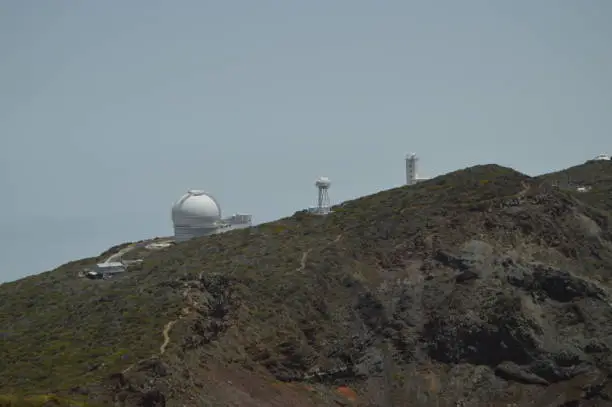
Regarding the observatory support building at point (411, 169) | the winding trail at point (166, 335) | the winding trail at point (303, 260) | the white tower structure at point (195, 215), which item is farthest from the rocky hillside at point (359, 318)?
the observatory support building at point (411, 169)

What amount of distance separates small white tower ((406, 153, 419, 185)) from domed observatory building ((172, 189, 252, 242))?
22975 millimetres

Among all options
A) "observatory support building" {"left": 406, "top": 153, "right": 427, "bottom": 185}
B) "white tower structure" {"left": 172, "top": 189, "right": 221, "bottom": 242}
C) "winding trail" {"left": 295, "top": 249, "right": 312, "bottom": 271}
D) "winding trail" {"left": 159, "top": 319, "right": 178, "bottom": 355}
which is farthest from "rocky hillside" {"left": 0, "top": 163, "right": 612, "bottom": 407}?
"observatory support building" {"left": 406, "top": 153, "right": 427, "bottom": 185}

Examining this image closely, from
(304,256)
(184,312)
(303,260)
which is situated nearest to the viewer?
(184,312)

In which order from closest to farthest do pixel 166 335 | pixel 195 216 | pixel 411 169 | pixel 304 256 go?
pixel 166 335
pixel 304 256
pixel 195 216
pixel 411 169

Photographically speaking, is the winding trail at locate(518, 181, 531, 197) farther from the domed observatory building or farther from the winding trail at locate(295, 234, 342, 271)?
the domed observatory building

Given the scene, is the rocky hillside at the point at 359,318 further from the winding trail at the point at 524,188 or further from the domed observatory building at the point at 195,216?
the domed observatory building at the point at 195,216

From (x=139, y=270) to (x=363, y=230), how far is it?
18121 millimetres

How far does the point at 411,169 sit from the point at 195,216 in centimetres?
2602

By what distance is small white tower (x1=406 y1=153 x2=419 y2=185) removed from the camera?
9494 cm

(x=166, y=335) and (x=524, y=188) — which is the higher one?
(x=524, y=188)

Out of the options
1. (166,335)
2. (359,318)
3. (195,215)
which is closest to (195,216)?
(195,215)

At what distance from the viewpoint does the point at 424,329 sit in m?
55.2

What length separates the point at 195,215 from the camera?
82562 millimetres

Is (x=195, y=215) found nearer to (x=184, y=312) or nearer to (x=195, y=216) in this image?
(x=195, y=216)
